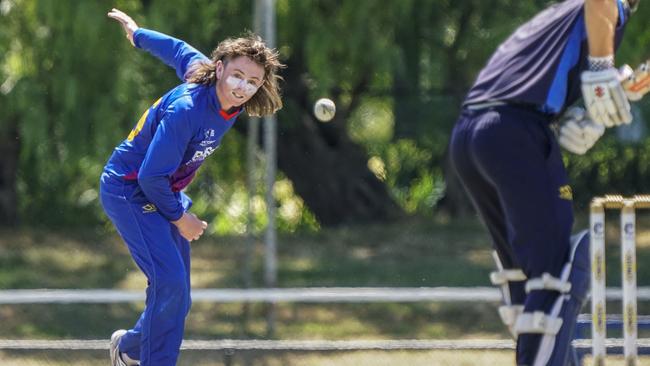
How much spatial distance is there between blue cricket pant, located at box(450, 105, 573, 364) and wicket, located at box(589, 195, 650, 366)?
1.24ft

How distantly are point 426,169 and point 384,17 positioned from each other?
1.74m

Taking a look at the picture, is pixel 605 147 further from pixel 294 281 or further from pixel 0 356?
pixel 0 356

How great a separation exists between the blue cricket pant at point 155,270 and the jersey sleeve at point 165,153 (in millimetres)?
153

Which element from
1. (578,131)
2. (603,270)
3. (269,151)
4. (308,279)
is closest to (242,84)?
(578,131)

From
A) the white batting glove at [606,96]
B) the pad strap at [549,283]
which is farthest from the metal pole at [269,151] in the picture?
the pad strap at [549,283]

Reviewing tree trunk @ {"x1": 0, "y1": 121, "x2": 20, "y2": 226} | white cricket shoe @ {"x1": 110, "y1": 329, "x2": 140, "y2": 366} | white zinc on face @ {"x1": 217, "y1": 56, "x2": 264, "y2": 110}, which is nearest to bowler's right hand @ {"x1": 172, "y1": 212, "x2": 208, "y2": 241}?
white zinc on face @ {"x1": 217, "y1": 56, "x2": 264, "y2": 110}

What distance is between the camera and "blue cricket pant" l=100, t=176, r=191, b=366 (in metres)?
4.22

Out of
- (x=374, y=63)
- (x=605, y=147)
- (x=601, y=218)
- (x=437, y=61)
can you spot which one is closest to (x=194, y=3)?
(x=374, y=63)

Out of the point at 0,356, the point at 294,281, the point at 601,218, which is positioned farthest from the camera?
the point at 294,281

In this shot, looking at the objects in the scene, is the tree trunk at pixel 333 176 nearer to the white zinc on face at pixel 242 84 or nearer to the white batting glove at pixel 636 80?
the white zinc on face at pixel 242 84

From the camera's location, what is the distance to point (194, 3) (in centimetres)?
810

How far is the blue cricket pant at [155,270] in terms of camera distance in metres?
4.22

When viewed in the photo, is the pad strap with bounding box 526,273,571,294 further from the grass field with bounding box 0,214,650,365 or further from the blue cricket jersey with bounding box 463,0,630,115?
the grass field with bounding box 0,214,650,365

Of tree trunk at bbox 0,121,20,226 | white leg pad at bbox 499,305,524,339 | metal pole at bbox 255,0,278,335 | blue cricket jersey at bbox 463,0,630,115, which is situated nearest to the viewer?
blue cricket jersey at bbox 463,0,630,115
